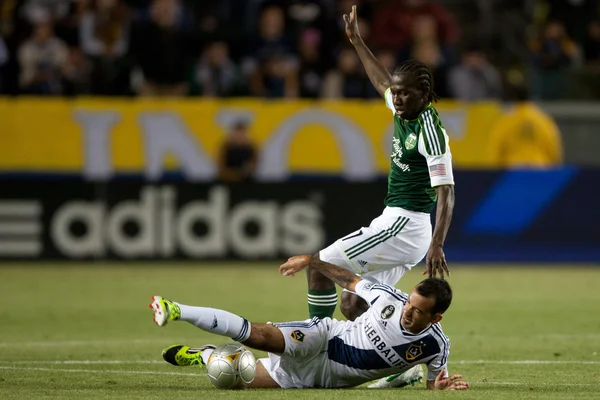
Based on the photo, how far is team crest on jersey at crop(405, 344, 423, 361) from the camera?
7.69m

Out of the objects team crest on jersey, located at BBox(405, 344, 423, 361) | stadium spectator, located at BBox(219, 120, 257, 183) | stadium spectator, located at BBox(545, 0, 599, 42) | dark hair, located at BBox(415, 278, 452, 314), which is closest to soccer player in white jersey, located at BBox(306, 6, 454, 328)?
dark hair, located at BBox(415, 278, 452, 314)

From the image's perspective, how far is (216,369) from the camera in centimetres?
781

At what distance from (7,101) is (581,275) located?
31.4 ft

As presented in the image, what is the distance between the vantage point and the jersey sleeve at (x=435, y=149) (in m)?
8.18

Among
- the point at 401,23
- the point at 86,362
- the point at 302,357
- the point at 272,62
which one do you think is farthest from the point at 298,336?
the point at 401,23

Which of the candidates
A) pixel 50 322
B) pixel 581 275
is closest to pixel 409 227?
pixel 50 322

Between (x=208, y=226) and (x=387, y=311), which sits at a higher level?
(x=387, y=311)

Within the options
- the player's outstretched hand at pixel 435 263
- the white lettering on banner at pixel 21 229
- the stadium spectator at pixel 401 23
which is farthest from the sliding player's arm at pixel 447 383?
the stadium spectator at pixel 401 23

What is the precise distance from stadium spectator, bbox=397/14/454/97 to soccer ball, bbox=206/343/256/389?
40.8ft

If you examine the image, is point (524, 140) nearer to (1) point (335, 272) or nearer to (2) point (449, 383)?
(1) point (335, 272)

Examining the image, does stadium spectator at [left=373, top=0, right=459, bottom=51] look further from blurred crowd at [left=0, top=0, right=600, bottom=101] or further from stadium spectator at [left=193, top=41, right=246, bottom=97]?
stadium spectator at [left=193, top=41, right=246, bottom=97]

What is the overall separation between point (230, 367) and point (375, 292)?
3.61ft

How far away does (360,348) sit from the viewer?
7.81 meters

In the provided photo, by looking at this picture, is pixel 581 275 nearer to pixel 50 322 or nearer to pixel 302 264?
pixel 50 322
